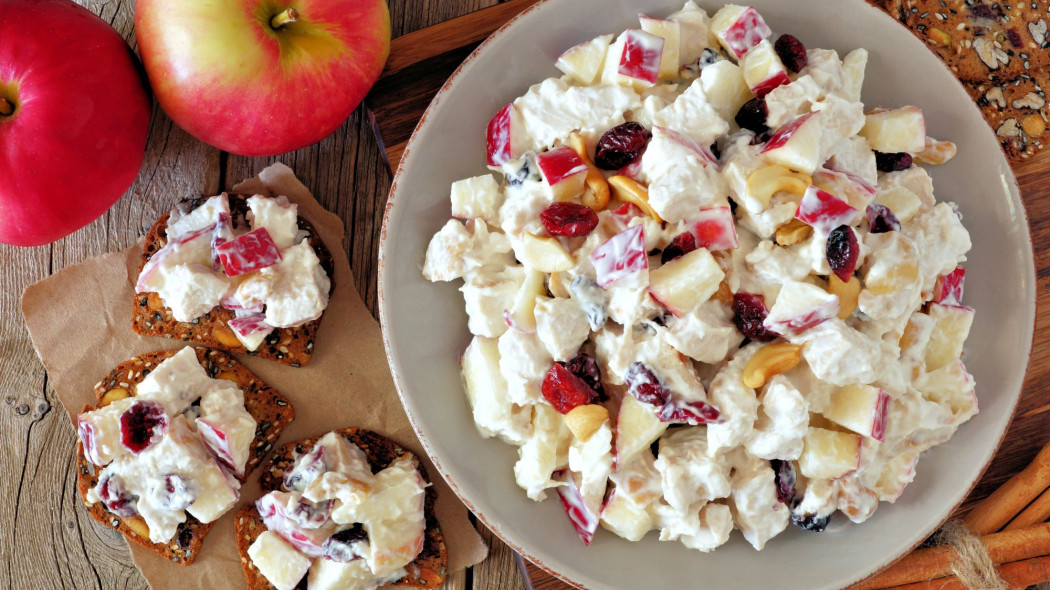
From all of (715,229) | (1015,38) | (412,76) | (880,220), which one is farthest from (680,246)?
(1015,38)

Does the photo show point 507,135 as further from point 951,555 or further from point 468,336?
point 951,555

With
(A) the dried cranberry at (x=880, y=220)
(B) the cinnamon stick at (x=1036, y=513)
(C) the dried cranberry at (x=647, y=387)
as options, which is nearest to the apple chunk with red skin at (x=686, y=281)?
(C) the dried cranberry at (x=647, y=387)

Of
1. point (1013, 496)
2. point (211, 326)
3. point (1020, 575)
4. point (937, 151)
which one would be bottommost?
point (1020, 575)

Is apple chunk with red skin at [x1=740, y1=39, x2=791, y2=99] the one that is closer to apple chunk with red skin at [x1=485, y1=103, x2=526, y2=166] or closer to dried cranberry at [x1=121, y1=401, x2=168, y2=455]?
apple chunk with red skin at [x1=485, y1=103, x2=526, y2=166]

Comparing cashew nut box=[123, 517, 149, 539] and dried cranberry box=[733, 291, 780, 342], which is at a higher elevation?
dried cranberry box=[733, 291, 780, 342]

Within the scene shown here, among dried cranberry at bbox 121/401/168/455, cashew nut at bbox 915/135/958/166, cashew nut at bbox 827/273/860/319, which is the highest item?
cashew nut at bbox 915/135/958/166

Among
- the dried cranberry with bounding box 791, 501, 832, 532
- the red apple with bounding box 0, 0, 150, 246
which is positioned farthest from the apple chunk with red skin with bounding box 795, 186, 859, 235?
the red apple with bounding box 0, 0, 150, 246
